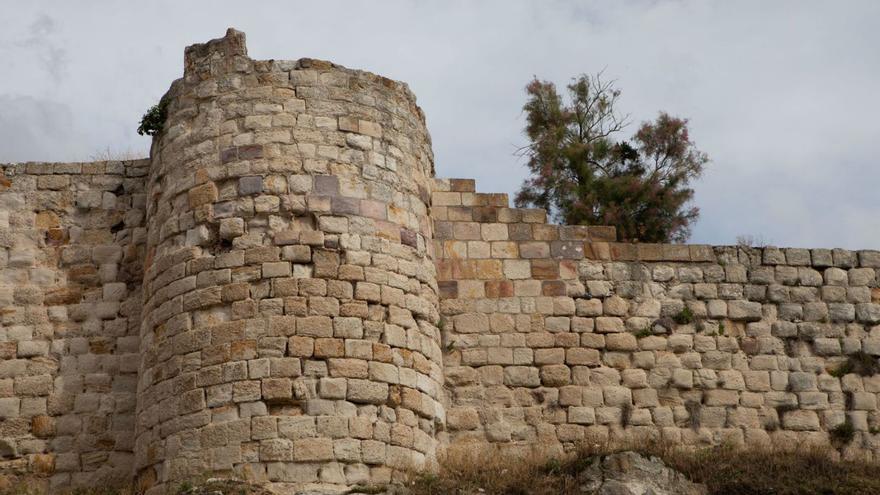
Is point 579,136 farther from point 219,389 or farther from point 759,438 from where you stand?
point 219,389

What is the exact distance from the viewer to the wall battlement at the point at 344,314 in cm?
1270

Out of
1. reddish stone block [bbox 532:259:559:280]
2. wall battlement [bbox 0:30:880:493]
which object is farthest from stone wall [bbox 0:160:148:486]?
reddish stone block [bbox 532:259:559:280]

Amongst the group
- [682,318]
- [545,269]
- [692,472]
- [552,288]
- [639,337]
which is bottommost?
[692,472]

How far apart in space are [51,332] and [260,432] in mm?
3422

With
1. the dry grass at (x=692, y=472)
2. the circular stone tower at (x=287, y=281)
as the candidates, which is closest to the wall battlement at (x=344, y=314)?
the circular stone tower at (x=287, y=281)

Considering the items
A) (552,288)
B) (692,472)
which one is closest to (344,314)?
(552,288)

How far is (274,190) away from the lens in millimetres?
13469

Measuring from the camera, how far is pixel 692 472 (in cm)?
1362

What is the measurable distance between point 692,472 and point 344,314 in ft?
12.1

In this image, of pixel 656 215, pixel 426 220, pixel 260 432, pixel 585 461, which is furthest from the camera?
pixel 656 215

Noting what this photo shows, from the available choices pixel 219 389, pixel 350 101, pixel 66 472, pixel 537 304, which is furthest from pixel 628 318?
pixel 66 472

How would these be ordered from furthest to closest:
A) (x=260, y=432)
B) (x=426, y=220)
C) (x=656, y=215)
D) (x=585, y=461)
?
(x=656, y=215) < (x=426, y=220) < (x=585, y=461) < (x=260, y=432)

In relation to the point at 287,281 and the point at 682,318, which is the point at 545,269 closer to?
the point at 682,318

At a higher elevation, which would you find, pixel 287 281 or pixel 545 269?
pixel 545 269
